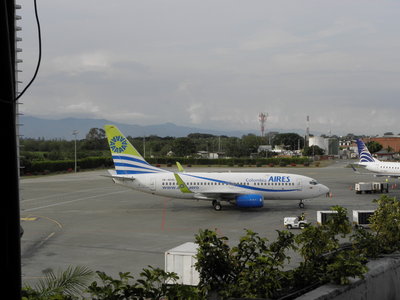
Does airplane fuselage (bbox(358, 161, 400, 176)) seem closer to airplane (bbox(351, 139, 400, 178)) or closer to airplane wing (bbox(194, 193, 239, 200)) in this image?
airplane (bbox(351, 139, 400, 178))

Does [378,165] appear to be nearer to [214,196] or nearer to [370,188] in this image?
[370,188]

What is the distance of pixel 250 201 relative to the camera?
39094 millimetres


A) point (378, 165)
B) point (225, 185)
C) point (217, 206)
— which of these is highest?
point (378, 165)

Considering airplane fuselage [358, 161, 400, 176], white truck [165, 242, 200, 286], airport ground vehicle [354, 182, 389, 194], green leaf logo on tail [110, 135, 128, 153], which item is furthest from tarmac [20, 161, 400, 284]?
airplane fuselage [358, 161, 400, 176]

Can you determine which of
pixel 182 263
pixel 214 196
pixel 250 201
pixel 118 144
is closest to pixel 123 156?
pixel 118 144

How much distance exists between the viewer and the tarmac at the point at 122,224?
24062 millimetres

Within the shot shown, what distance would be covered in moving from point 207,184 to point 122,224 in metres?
9.32

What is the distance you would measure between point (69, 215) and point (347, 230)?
33.4 meters

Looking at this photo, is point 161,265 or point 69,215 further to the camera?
point 69,215

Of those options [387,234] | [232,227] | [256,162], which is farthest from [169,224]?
[256,162]

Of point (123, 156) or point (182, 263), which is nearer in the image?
point (182, 263)

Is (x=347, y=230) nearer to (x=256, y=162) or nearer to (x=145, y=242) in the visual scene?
(x=145, y=242)

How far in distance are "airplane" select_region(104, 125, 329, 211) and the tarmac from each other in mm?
1672

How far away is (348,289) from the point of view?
29.3ft
